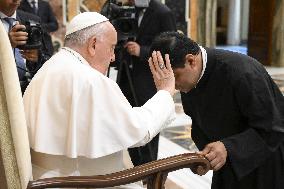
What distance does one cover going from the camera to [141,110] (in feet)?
6.29

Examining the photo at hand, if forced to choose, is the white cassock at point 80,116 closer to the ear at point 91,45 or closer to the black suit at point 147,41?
the ear at point 91,45

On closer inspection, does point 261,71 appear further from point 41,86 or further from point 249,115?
point 41,86

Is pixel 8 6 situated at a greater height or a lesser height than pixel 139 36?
greater

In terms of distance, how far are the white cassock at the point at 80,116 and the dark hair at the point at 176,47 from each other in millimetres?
252

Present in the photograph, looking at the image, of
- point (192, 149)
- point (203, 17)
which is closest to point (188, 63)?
point (192, 149)

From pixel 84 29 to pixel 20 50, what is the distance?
1.23 m

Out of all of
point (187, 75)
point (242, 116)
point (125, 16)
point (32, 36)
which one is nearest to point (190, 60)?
point (187, 75)

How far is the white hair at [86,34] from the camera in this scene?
6.46 feet

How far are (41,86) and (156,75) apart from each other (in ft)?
1.66

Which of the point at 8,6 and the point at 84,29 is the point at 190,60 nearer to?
the point at 84,29

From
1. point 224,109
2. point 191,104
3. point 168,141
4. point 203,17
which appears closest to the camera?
point 224,109

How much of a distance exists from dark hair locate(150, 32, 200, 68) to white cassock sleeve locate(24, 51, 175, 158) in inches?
11.6

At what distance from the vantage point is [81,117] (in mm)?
1819

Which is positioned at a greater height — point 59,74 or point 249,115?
point 59,74
